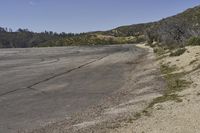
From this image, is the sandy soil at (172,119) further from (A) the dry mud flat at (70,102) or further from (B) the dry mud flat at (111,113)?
(A) the dry mud flat at (70,102)

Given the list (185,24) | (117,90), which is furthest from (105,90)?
(185,24)

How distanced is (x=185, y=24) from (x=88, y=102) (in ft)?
116

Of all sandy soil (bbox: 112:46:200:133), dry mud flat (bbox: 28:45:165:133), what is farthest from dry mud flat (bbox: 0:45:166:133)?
sandy soil (bbox: 112:46:200:133)

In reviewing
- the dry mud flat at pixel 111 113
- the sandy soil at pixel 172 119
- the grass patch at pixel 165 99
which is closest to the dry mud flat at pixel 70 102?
the dry mud flat at pixel 111 113

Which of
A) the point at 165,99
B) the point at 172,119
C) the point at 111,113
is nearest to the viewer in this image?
the point at 172,119

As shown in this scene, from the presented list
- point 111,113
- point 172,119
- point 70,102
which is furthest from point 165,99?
point 70,102

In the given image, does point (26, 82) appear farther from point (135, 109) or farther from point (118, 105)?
point (135, 109)

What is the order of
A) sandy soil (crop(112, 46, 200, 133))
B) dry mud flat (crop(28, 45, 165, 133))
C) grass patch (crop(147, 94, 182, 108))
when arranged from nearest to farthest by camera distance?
sandy soil (crop(112, 46, 200, 133)), dry mud flat (crop(28, 45, 165, 133)), grass patch (crop(147, 94, 182, 108))

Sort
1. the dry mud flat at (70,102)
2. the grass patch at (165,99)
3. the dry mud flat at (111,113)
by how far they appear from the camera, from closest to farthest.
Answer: the dry mud flat at (111,113)
the dry mud flat at (70,102)
the grass patch at (165,99)

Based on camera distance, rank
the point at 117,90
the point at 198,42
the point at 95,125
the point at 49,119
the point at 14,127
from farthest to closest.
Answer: the point at 198,42, the point at 117,90, the point at 49,119, the point at 14,127, the point at 95,125

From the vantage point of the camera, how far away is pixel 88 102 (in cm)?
1664

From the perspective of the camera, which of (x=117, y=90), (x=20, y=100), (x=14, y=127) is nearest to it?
(x=14, y=127)

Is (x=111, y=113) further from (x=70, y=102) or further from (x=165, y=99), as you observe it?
(x=70, y=102)

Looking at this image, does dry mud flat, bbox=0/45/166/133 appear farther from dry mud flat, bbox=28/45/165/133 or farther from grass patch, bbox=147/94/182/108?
grass patch, bbox=147/94/182/108
